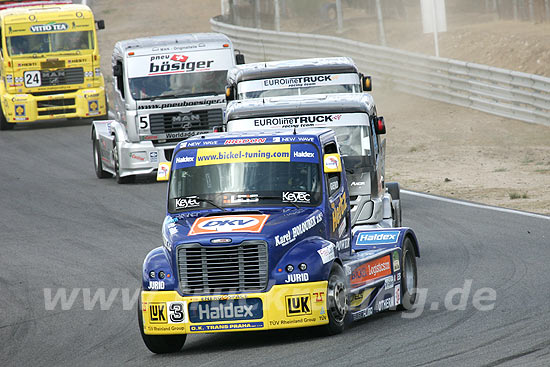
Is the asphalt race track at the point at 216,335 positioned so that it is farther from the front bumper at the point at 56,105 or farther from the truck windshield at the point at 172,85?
the front bumper at the point at 56,105

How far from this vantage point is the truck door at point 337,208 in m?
10.4

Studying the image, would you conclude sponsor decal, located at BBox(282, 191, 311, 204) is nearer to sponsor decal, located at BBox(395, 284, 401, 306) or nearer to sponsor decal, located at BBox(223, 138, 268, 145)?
sponsor decal, located at BBox(223, 138, 268, 145)

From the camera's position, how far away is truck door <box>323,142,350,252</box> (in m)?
10.4

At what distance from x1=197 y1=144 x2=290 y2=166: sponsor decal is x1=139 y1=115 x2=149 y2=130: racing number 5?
1116 centimetres

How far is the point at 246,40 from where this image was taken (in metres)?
37.8

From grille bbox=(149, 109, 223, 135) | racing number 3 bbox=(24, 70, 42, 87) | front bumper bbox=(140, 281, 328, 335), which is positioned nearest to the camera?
front bumper bbox=(140, 281, 328, 335)

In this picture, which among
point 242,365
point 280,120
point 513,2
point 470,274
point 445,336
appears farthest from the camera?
point 513,2

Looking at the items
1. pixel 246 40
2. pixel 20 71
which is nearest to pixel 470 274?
pixel 20 71

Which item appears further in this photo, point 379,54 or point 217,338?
point 379,54

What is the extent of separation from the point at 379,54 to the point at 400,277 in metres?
21.1

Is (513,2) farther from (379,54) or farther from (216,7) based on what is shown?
(216,7)

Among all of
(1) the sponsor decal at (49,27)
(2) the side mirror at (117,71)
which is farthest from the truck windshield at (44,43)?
(2) the side mirror at (117,71)

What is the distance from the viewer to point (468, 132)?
2736 centimetres

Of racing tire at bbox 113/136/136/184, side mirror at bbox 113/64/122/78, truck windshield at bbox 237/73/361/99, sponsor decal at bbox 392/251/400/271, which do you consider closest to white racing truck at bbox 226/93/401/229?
sponsor decal at bbox 392/251/400/271
